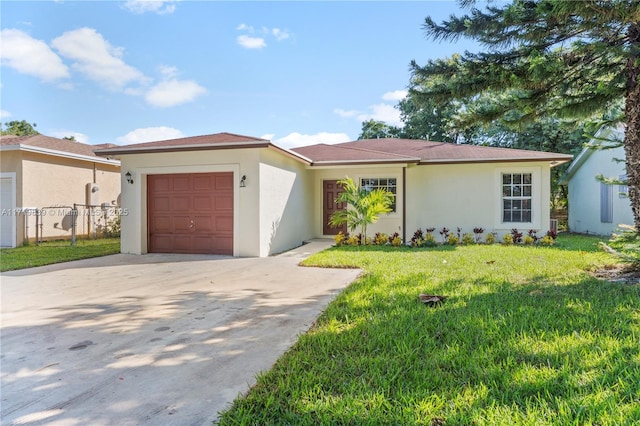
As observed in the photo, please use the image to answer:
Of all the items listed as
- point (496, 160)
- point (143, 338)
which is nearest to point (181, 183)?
point (143, 338)

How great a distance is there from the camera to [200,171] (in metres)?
9.72

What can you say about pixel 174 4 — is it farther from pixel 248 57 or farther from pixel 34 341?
pixel 34 341

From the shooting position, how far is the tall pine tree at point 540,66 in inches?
193

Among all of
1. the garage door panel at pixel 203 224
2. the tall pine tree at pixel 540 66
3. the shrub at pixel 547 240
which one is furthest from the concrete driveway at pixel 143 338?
the shrub at pixel 547 240

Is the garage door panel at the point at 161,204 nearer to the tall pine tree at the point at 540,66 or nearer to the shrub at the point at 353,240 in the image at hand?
the shrub at the point at 353,240

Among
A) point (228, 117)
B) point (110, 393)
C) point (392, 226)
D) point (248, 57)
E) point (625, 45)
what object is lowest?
point (110, 393)

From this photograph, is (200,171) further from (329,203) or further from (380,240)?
(380,240)

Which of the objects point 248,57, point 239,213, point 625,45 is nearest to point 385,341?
point 625,45

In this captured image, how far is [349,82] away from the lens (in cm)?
1454

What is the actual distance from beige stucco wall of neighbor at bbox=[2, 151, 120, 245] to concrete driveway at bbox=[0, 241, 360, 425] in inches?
259

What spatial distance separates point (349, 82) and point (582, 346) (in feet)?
43.8

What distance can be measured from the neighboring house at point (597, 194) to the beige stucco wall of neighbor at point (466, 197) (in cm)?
262

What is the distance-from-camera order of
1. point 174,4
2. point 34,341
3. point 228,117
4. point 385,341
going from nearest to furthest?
point 385,341, point 34,341, point 174,4, point 228,117

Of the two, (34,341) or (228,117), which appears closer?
(34,341)
